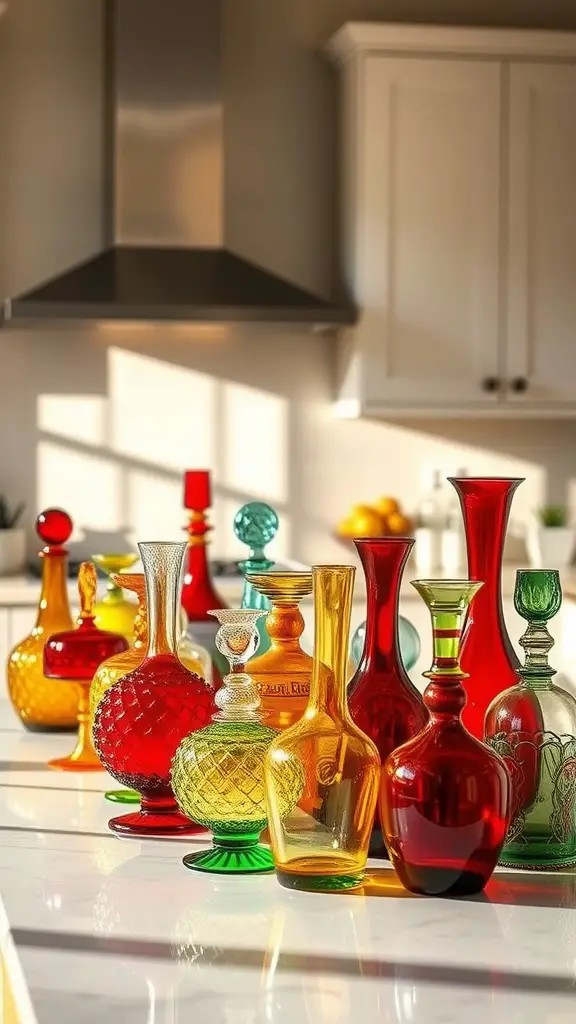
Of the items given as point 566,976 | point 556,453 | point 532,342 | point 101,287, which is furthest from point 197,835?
point 556,453

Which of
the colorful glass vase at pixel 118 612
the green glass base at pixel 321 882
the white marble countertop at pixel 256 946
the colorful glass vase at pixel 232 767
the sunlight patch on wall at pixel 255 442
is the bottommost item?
the white marble countertop at pixel 256 946

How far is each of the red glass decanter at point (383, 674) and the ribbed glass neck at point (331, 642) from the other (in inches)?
3.5

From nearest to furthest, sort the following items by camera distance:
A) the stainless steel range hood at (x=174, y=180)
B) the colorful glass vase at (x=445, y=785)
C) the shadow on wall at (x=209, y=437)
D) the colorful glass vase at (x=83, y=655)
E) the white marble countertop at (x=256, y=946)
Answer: the white marble countertop at (x=256, y=946) → the colorful glass vase at (x=445, y=785) → the colorful glass vase at (x=83, y=655) → the stainless steel range hood at (x=174, y=180) → the shadow on wall at (x=209, y=437)

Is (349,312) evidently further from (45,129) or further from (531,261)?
(45,129)

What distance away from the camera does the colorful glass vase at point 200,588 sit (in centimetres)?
190

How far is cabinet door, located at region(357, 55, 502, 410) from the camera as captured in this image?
4.21 m

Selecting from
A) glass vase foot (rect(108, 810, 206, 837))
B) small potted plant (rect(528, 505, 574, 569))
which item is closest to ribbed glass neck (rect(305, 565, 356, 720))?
glass vase foot (rect(108, 810, 206, 837))

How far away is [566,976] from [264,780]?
11.9 inches

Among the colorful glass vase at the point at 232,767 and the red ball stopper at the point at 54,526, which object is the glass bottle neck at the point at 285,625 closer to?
the colorful glass vase at the point at 232,767

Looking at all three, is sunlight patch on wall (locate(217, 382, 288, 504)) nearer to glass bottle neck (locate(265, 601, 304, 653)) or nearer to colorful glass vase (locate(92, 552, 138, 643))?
colorful glass vase (locate(92, 552, 138, 643))

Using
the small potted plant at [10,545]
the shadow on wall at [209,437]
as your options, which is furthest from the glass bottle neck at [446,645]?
the shadow on wall at [209,437]

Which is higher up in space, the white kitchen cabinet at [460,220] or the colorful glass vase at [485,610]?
the white kitchen cabinet at [460,220]

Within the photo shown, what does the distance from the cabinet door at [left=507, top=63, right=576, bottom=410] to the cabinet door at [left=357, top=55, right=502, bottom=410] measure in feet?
0.19

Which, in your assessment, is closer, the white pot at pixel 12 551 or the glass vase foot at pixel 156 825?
the glass vase foot at pixel 156 825
